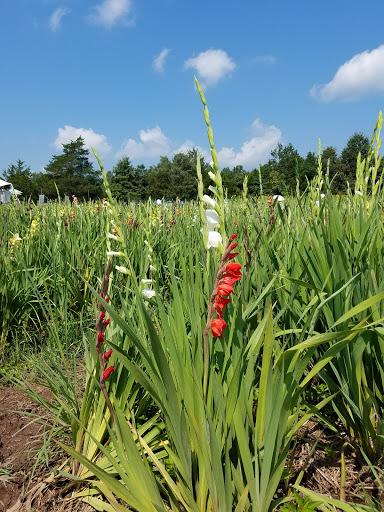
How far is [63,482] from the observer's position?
1.32 m

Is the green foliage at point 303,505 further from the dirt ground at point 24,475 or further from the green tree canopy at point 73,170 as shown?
the green tree canopy at point 73,170

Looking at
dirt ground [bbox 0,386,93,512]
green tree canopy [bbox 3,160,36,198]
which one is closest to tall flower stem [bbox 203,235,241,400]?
dirt ground [bbox 0,386,93,512]

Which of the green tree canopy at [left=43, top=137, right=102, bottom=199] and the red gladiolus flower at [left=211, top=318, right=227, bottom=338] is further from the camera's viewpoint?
the green tree canopy at [left=43, top=137, right=102, bottom=199]

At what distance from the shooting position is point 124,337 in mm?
1363

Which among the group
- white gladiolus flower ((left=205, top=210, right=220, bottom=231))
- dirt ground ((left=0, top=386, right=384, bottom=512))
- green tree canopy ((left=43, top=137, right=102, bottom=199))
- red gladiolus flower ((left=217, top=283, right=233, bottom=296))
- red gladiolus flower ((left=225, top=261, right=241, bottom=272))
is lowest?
dirt ground ((left=0, top=386, right=384, bottom=512))

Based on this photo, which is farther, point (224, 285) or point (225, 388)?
point (225, 388)

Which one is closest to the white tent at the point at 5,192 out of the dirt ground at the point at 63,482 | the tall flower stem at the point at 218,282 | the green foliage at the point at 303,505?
the dirt ground at the point at 63,482

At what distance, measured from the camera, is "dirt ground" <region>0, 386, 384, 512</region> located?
1.18m

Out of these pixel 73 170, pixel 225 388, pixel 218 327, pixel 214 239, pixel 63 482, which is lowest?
pixel 63 482

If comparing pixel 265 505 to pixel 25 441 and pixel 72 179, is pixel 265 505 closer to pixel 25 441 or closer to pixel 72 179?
pixel 25 441

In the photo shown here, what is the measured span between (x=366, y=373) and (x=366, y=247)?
0.52 m

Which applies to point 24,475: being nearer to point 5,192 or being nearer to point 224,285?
point 224,285

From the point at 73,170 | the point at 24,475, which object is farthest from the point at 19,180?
the point at 24,475

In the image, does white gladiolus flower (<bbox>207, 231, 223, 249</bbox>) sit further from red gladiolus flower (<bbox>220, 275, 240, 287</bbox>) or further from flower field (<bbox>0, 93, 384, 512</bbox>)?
red gladiolus flower (<bbox>220, 275, 240, 287</bbox>)
